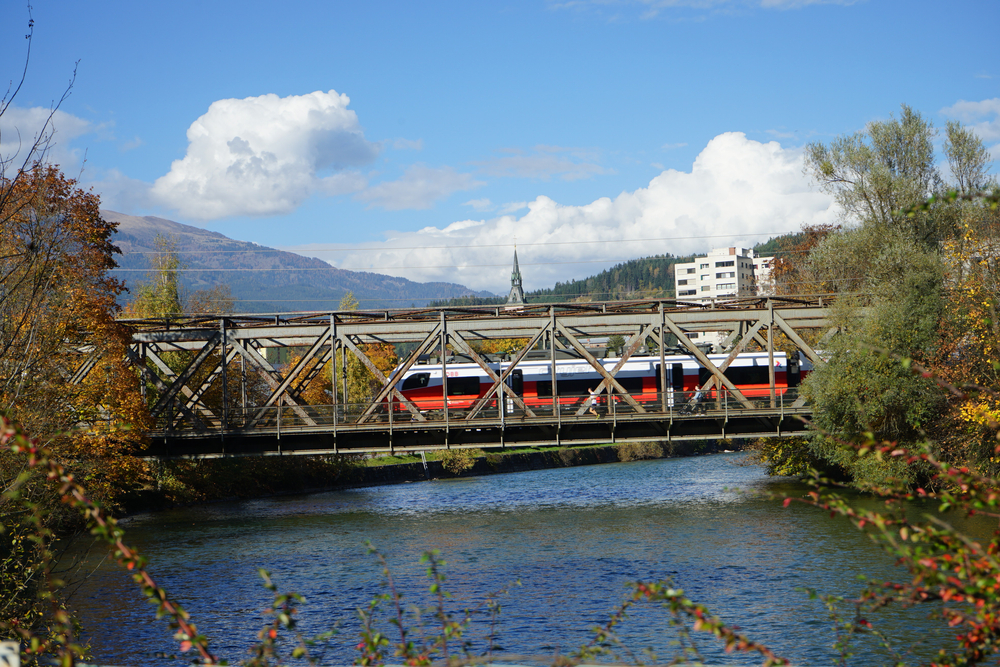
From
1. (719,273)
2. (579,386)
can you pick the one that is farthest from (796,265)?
(719,273)

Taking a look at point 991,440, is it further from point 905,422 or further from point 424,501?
point 424,501

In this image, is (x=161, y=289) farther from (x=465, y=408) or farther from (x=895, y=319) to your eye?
(x=895, y=319)

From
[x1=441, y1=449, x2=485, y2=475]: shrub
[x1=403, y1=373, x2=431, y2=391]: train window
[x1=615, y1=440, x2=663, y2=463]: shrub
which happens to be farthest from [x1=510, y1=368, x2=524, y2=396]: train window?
[x1=615, y1=440, x2=663, y2=463]: shrub

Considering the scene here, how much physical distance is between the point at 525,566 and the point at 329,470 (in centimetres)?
3030

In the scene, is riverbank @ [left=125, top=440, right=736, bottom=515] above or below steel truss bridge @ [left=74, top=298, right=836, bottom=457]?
below

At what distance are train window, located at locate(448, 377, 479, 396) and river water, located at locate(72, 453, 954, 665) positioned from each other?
18.5ft

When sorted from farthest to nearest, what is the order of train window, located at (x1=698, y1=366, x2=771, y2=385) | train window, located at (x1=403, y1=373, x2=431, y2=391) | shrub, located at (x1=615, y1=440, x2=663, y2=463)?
shrub, located at (x1=615, y1=440, x2=663, y2=463), train window, located at (x1=403, y1=373, x2=431, y2=391), train window, located at (x1=698, y1=366, x2=771, y2=385)

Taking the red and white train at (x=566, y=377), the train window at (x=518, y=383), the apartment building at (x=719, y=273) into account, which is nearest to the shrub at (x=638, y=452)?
the red and white train at (x=566, y=377)

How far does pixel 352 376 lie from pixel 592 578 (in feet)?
134

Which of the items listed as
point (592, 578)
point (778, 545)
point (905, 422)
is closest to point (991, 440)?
point (905, 422)

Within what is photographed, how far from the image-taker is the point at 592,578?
23094 mm

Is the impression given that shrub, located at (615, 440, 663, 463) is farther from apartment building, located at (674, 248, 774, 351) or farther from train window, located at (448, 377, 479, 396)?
apartment building, located at (674, 248, 774, 351)

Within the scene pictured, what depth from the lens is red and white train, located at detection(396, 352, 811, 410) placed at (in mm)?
44875

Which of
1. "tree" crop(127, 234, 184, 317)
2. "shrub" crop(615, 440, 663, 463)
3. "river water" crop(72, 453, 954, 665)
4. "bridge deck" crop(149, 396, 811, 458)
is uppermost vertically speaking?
"tree" crop(127, 234, 184, 317)
